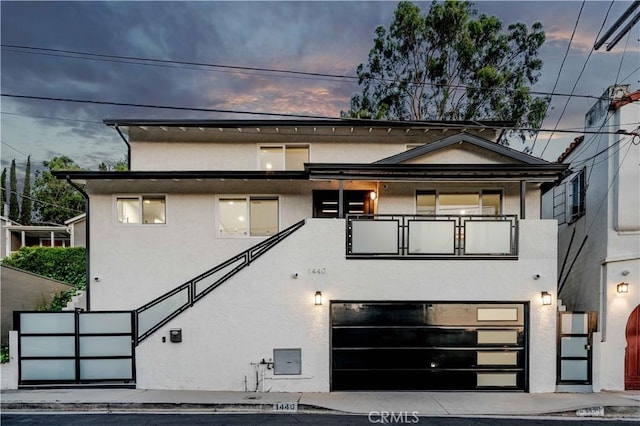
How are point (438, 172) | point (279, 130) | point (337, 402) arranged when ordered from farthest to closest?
point (279, 130) < point (438, 172) < point (337, 402)

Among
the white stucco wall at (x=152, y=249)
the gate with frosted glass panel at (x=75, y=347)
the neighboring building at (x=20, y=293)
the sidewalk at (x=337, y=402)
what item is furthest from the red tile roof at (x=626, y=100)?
the neighboring building at (x=20, y=293)

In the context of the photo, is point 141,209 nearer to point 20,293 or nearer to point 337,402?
point 20,293

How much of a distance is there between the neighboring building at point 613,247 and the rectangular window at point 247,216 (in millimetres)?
8224

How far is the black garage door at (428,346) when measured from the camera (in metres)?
7.63

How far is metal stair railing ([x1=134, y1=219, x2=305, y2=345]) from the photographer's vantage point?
7.60 meters

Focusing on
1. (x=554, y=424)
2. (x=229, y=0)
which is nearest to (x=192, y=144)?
(x=229, y=0)

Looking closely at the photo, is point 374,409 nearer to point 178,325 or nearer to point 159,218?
point 178,325

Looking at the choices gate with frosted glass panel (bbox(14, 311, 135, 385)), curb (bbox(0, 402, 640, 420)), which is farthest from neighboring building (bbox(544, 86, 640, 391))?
gate with frosted glass panel (bbox(14, 311, 135, 385))

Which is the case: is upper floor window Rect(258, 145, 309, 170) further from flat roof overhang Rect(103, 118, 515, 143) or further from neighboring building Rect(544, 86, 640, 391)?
neighboring building Rect(544, 86, 640, 391)

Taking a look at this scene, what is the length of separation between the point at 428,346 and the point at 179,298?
638cm

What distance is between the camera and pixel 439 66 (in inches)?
722

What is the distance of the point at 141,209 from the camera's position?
996 cm

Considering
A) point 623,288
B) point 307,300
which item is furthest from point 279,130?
point 623,288
